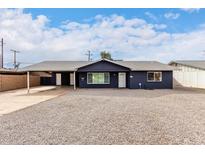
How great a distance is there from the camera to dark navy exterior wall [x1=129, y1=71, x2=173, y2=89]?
2508 centimetres

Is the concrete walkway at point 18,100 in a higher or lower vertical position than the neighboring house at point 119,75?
lower

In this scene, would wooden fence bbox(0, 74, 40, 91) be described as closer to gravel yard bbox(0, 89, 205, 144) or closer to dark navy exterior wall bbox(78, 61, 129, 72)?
dark navy exterior wall bbox(78, 61, 129, 72)


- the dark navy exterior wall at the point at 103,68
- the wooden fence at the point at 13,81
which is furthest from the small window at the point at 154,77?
the wooden fence at the point at 13,81

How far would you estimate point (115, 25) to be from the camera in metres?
23.1

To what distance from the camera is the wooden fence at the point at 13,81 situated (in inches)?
893

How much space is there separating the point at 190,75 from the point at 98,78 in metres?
11.0

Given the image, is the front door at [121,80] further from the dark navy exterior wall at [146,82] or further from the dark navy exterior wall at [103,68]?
the dark navy exterior wall at [146,82]

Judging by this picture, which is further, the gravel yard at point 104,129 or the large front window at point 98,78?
the large front window at point 98,78

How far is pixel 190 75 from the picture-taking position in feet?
93.1

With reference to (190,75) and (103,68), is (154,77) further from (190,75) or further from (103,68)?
(190,75)

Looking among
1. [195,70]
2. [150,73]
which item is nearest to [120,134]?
[150,73]
